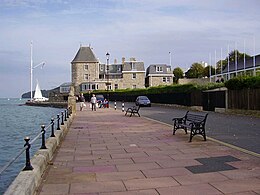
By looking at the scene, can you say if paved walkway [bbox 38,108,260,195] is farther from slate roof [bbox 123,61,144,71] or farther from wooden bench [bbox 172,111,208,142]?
slate roof [bbox 123,61,144,71]

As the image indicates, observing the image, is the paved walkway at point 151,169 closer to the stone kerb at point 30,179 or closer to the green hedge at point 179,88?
the stone kerb at point 30,179

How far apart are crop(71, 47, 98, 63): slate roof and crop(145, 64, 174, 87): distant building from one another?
16728mm

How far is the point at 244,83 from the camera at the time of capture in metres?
26.5

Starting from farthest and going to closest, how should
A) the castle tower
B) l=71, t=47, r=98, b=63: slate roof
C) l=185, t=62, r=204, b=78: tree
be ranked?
l=185, t=62, r=204, b=78: tree < l=71, t=47, r=98, b=63: slate roof < the castle tower

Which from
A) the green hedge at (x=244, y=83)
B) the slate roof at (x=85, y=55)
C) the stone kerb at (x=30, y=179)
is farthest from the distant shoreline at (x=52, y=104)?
the stone kerb at (x=30, y=179)

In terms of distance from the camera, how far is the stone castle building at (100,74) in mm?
94938

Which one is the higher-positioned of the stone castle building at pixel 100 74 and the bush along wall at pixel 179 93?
the stone castle building at pixel 100 74

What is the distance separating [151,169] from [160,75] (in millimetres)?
84077

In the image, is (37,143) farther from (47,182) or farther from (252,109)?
(252,109)

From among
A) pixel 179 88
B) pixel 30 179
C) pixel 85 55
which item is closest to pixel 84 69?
pixel 85 55

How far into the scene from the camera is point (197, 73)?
334 feet

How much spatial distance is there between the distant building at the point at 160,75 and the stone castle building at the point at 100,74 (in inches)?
114

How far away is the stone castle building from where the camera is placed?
311ft

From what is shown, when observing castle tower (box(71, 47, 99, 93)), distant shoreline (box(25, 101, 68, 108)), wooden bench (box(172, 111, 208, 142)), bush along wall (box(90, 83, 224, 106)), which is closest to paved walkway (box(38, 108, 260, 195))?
wooden bench (box(172, 111, 208, 142))
